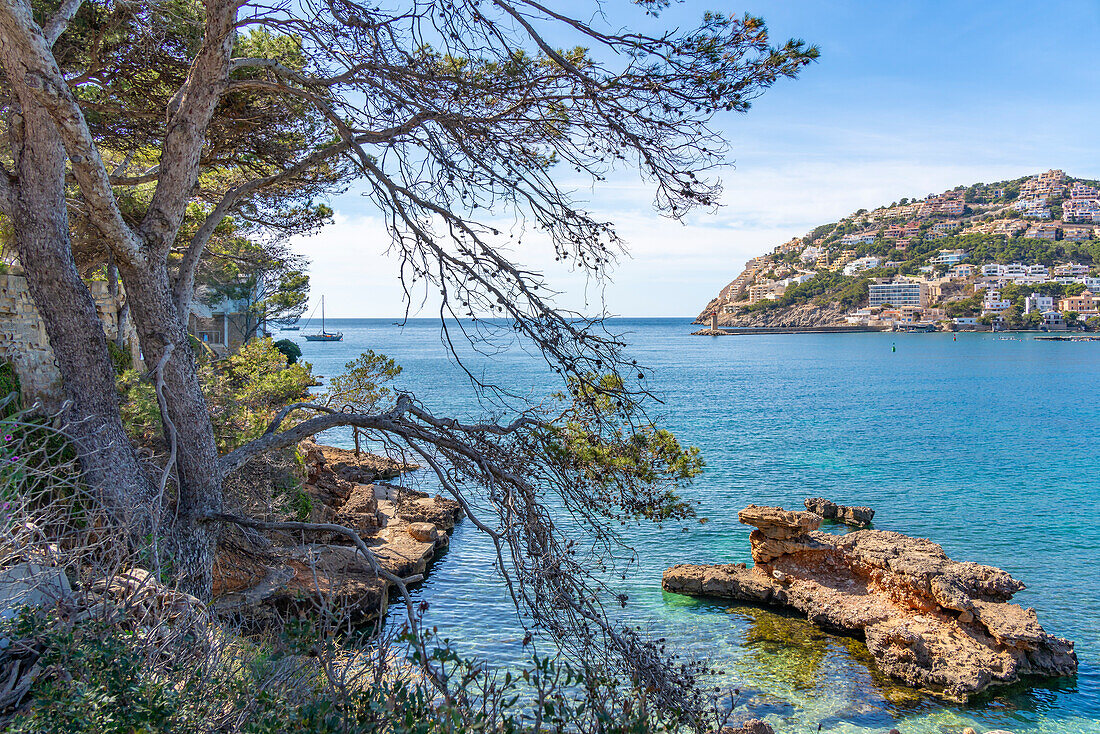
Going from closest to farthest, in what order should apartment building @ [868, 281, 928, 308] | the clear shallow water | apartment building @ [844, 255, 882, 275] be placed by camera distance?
the clear shallow water < apartment building @ [868, 281, 928, 308] < apartment building @ [844, 255, 882, 275]

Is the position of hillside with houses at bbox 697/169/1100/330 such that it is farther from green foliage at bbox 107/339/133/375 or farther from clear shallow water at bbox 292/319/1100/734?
green foliage at bbox 107/339/133/375

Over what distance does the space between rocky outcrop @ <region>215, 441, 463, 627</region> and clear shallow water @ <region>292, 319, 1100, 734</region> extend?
73cm

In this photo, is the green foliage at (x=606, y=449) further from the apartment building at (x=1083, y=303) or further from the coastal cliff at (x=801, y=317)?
the coastal cliff at (x=801, y=317)

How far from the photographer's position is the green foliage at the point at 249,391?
10039mm

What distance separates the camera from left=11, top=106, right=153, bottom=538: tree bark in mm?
5160

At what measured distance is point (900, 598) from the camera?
11039 mm

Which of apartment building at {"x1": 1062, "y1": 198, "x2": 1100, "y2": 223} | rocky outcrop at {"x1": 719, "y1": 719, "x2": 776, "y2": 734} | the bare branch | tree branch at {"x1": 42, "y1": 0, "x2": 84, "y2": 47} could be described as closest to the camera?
the bare branch

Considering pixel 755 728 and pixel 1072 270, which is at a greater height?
pixel 1072 270

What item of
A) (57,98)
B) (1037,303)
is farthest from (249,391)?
(1037,303)

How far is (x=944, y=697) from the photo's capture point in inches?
363

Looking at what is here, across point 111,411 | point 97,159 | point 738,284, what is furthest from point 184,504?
point 738,284

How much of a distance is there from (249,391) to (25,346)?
10.6 feet

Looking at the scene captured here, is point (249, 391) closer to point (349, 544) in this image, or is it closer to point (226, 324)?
point (349, 544)

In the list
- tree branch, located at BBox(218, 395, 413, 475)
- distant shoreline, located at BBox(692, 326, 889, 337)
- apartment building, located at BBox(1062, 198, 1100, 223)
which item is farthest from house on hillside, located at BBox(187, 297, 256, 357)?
apartment building, located at BBox(1062, 198, 1100, 223)
